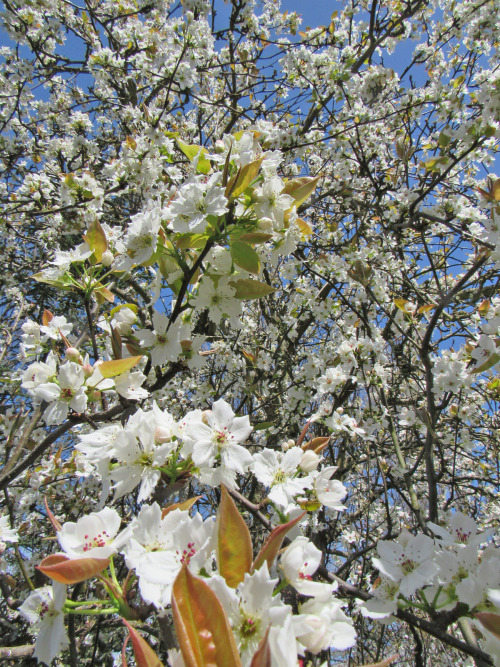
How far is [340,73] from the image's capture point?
321 centimetres

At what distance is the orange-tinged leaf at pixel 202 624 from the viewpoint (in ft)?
1.65

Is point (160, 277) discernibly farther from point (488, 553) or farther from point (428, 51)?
point (428, 51)

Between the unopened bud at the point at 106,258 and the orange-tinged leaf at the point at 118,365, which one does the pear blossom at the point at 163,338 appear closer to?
the orange-tinged leaf at the point at 118,365

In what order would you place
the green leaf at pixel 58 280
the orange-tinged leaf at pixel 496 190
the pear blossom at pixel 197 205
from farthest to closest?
the orange-tinged leaf at pixel 496 190
the green leaf at pixel 58 280
the pear blossom at pixel 197 205

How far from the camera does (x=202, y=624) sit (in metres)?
0.52

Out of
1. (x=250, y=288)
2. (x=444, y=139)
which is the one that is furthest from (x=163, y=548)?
(x=444, y=139)

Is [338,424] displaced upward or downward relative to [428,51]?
downward

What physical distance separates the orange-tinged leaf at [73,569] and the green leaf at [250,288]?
0.71m

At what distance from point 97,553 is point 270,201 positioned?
2.94 ft

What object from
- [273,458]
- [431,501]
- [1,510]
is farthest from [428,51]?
[1,510]

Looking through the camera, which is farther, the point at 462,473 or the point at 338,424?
the point at 462,473

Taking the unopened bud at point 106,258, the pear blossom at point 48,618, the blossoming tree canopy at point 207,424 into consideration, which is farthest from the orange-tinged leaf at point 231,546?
the unopened bud at point 106,258

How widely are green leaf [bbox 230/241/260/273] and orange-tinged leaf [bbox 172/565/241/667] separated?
0.72 meters

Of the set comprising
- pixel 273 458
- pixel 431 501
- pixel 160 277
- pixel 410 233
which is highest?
pixel 410 233
